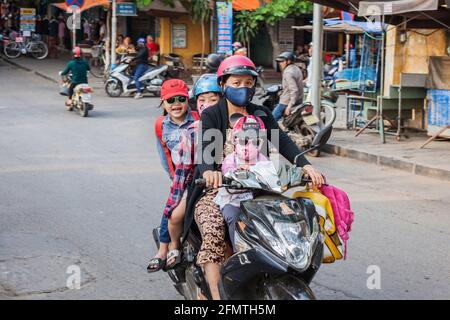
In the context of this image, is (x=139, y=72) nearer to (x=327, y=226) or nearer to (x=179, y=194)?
(x=179, y=194)

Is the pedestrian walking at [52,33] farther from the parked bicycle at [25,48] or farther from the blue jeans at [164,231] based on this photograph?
the blue jeans at [164,231]

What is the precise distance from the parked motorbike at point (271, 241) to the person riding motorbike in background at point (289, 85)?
824cm

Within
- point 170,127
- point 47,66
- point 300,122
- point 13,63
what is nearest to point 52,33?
point 13,63

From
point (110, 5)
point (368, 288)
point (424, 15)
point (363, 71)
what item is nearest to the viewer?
point (368, 288)

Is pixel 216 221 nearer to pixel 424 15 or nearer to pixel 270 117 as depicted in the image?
pixel 270 117

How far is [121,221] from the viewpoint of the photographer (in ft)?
24.9

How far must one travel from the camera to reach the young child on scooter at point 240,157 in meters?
4.30

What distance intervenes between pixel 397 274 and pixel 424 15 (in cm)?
795

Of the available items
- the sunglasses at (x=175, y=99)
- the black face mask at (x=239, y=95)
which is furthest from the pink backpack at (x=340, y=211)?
the sunglasses at (x=175, y=99)

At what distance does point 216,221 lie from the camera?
4406 millimetres

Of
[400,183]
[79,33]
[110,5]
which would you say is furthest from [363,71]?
[79,33]

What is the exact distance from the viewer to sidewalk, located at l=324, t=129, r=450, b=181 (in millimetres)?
10898
